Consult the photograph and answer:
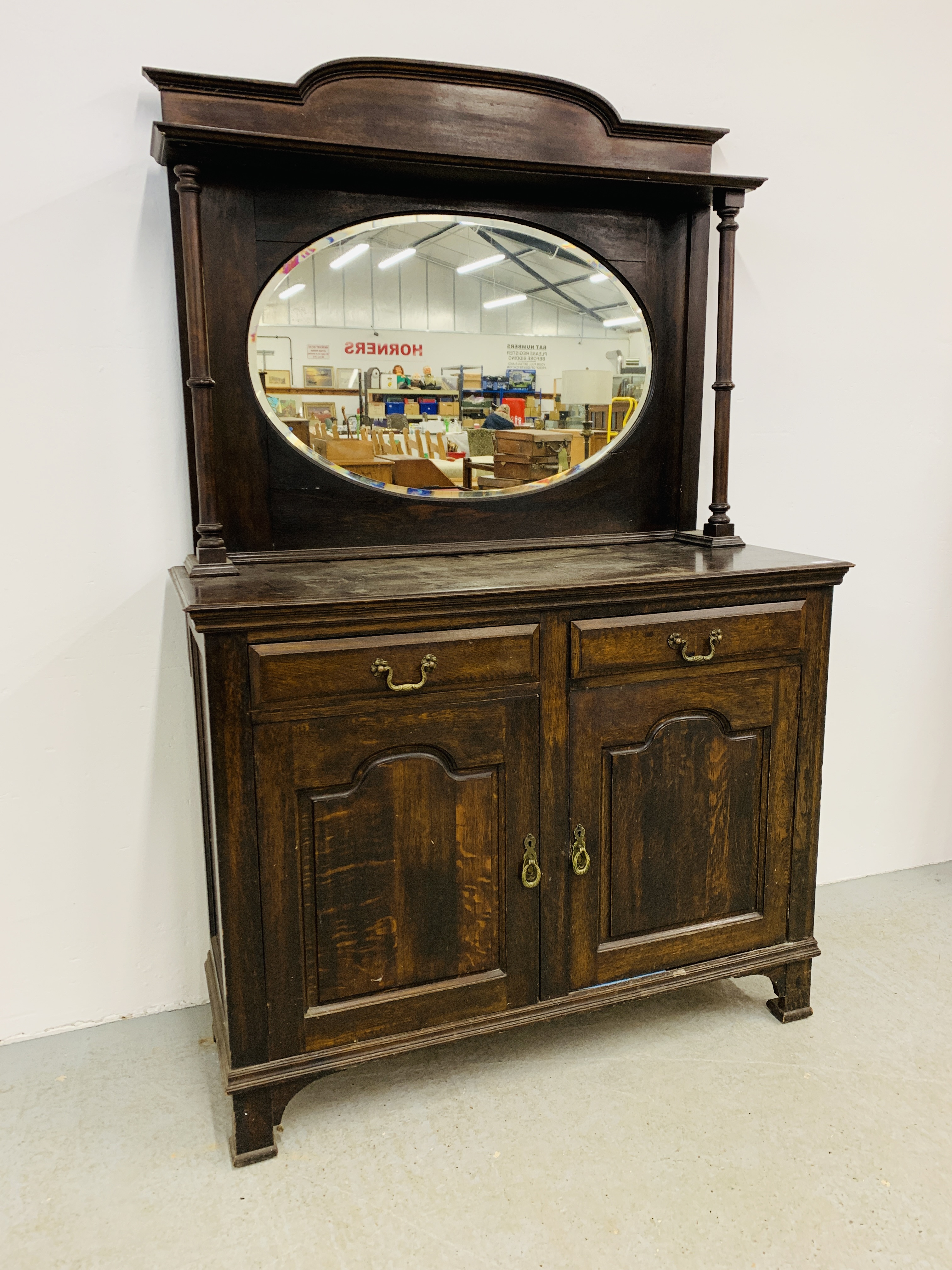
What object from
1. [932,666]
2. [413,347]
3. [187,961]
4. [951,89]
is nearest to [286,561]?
[413,347]

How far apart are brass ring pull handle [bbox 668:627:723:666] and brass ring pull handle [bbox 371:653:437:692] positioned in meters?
0.51

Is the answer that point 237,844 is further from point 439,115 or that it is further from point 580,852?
Answer: point 439,115

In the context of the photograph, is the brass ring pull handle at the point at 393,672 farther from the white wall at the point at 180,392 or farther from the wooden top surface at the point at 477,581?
the white wall at the point at 180,392

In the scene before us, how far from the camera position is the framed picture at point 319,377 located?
2.06 m

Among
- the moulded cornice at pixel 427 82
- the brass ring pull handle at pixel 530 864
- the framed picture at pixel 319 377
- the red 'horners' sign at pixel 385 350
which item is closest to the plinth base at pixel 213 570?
the framed picture at pixel 319 377

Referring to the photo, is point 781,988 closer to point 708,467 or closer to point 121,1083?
point 708,467

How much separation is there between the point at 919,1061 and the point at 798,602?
1048 millimetres

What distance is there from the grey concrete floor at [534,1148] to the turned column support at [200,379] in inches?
44.7

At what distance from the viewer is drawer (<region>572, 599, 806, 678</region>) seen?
6.16ft

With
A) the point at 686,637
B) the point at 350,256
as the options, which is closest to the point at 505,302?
the point at 350,256

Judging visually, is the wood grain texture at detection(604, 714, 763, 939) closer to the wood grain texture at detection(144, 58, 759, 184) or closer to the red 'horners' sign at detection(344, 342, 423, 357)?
the red 'horners' sign at detection(344, 342, 423, 357)

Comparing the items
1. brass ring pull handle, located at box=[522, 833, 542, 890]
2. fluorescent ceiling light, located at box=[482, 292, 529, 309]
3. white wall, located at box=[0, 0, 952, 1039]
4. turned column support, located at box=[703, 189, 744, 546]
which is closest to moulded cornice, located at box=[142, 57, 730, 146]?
white wall, located at box=[0, 0, 952, 1039]

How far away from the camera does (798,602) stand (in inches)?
80.5

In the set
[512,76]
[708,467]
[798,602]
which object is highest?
[512,76]
